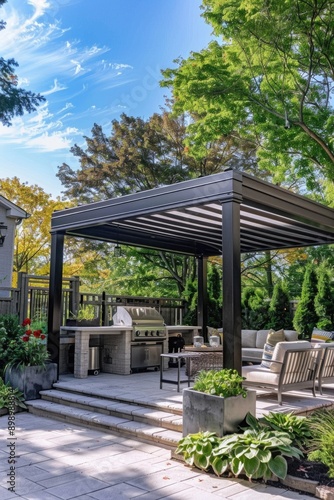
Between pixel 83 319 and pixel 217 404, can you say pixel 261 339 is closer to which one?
pixel 83 319

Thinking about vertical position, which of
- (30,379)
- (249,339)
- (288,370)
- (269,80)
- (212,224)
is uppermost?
(269,80)

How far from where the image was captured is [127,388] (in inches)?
260

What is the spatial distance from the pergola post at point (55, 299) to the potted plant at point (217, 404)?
11.8ft

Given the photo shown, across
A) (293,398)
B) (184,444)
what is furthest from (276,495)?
(293,398)

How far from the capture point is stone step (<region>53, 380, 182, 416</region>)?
532 centimetres

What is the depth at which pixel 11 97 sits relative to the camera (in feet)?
39.1

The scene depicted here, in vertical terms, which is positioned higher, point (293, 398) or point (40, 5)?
point (40, 5)

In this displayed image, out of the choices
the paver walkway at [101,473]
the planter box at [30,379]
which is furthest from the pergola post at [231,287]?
the planter box at [30,379]

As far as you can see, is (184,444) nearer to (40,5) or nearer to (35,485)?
(35,485)

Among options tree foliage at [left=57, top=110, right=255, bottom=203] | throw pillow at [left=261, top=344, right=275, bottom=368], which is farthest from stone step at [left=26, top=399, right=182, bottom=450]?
tree foliage at [left=57, top=110, right=255, bottom=203]

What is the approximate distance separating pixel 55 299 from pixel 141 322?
175 centimetres

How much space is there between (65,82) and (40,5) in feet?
11.8

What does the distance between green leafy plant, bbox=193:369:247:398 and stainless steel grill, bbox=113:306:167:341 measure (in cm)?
375

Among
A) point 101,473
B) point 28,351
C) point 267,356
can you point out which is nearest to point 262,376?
point 267,356
